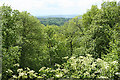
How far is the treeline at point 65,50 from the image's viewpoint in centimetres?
401

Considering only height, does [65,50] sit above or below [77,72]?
below

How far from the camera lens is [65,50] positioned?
19312mm

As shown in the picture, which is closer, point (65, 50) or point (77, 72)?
point (77, 72)

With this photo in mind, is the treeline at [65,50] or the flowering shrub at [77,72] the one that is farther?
the treeline at [65,50]

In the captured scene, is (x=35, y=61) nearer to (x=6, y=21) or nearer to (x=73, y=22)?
(x=6, y=21)

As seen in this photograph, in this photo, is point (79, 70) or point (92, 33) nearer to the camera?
point (79, 70)

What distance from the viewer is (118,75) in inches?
153

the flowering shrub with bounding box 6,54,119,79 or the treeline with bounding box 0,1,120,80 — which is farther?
the treeline with bounding box 0,1,120,80

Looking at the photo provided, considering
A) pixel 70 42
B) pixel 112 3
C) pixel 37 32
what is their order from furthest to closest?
pixel 70 42, pixel 37 32, pixel 112 3

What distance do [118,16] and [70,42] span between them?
1197 cm

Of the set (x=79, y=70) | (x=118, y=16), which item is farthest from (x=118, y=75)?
(x=118, y=16)

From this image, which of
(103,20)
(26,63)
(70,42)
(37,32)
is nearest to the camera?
(103,20)

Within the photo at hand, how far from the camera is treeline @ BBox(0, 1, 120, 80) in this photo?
4.01m

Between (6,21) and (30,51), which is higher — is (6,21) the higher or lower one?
the higher one
